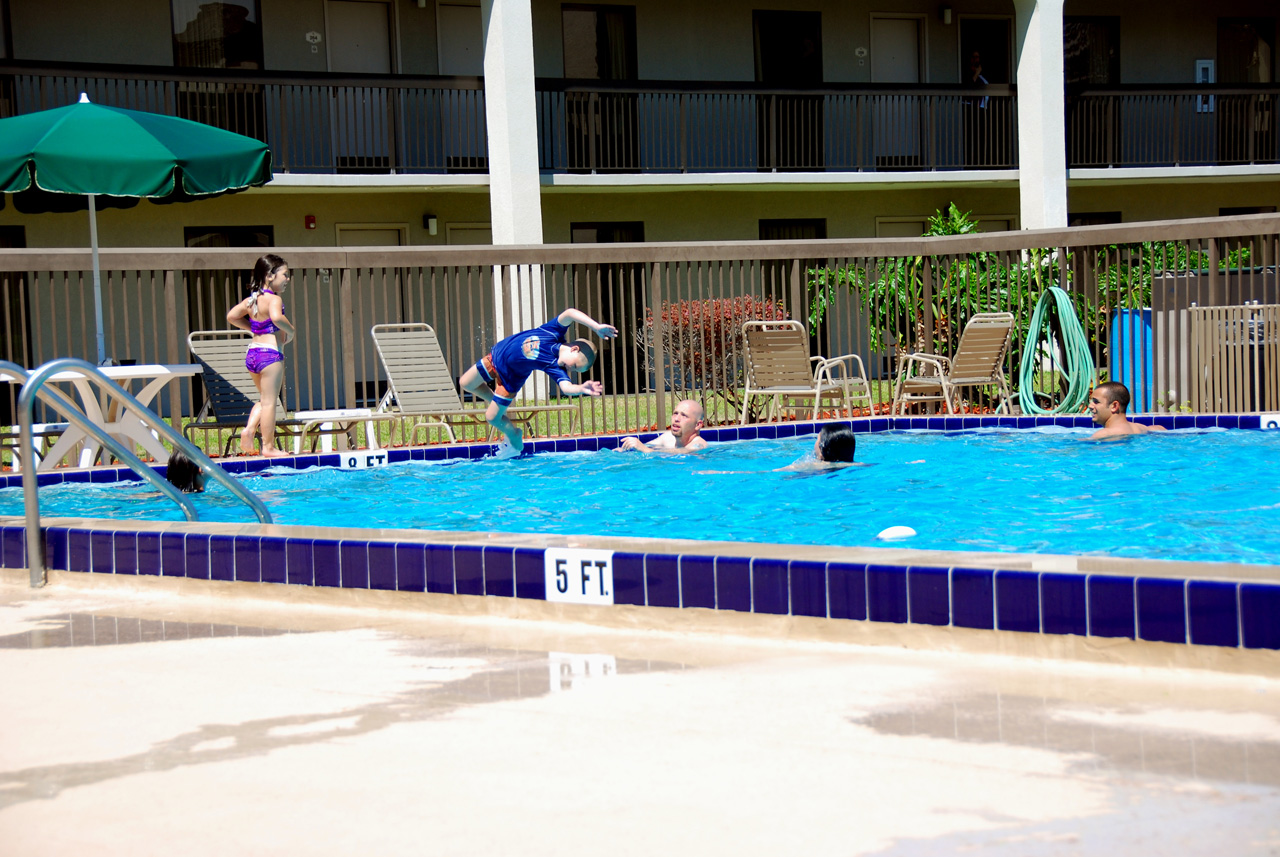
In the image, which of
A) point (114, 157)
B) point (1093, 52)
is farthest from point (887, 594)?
point (1093, 52)

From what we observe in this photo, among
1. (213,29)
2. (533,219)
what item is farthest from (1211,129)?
(213,29)

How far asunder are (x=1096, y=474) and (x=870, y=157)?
13.1m

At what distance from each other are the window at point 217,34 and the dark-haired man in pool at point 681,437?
10249 millimetres

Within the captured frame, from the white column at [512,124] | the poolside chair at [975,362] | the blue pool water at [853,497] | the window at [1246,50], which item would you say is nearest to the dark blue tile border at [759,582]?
the blue pool water at [853,497]

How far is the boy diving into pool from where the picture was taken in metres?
8.75

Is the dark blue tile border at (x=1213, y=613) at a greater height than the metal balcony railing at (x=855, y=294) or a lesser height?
lesser

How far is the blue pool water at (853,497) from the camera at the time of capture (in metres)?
6.76

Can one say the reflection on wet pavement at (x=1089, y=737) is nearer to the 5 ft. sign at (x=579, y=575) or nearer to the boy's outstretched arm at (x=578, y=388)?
the 5 ft. sign at (x=579, y=575)

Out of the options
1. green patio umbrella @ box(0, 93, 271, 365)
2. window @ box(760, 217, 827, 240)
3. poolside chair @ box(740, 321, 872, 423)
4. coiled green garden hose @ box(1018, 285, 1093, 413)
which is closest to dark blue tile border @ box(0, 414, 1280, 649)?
green patio umbrella @ box(0, 93, 271, 365)

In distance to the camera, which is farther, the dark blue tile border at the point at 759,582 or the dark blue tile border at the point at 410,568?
the dark blue tile border at the point at 410,568

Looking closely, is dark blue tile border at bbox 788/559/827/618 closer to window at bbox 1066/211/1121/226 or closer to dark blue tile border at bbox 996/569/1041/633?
dark blue tile border at bbox 996/569/1041/633

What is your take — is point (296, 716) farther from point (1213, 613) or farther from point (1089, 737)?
point (1213, 613)

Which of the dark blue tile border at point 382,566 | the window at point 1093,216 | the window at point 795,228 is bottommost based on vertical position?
the dark blue tile border at point 382,566

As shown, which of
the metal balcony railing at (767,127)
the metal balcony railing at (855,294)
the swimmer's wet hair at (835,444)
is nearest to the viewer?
the swimmer's wet hair at (835,444)
